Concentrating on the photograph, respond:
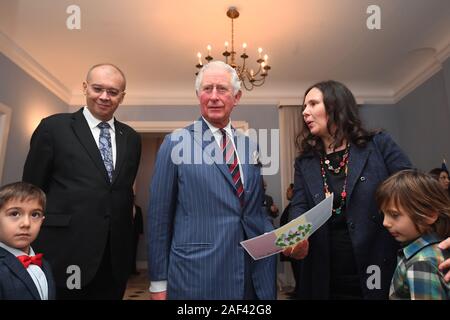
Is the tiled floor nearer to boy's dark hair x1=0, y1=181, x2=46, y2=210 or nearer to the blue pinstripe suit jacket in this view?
boy's dark hair x1=0, y1=181, x2=46, y2=210

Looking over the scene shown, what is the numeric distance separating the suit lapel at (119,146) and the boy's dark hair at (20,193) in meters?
0.30

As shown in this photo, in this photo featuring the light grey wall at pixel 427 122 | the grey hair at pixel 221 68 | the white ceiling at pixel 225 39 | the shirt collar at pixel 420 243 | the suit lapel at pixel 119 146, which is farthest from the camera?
the light grey wall at pixel 427 122

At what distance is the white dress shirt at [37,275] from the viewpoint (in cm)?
123

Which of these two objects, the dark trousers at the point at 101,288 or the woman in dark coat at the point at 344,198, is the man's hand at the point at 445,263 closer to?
the woman in dark coat at the point at 344,198

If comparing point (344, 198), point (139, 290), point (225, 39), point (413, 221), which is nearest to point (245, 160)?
point (344, 198)

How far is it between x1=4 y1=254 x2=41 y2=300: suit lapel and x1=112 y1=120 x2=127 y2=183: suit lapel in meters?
0.48

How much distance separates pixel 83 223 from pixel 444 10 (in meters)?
4.03

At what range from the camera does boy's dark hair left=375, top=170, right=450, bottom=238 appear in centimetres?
114

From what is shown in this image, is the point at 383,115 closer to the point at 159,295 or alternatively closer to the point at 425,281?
the point at 425,281

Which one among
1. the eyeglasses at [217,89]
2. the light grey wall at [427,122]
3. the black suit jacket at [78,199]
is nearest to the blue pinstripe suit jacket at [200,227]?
the eyeglasses at [217,89]

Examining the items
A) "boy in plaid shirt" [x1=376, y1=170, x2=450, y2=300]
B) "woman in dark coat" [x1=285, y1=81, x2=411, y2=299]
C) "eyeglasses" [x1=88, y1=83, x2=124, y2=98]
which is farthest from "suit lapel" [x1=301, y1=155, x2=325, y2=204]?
"eyeglasses" [x1=88, y1=83, x2=124, y2=98]

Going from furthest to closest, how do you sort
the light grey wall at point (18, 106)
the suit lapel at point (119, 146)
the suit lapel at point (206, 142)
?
the light grey wall at point (18, 106)
the suit lapel at point (119, 146)
the suit lapel at point (206, 142)
